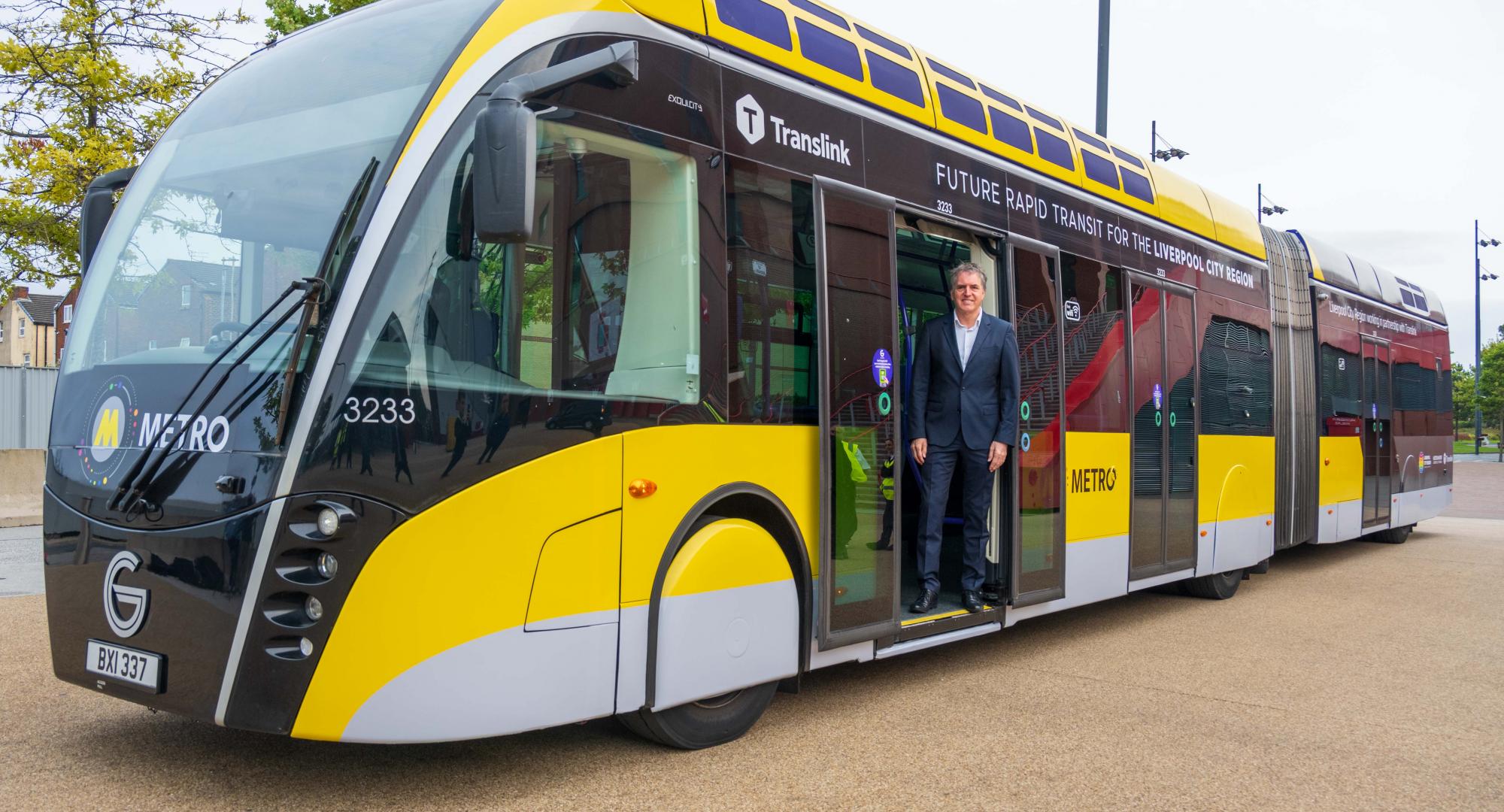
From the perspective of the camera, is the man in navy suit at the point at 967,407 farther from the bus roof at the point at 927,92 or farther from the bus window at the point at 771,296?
the bus window at the point at 771,296

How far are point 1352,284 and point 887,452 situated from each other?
30.8 ft

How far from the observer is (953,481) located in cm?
744

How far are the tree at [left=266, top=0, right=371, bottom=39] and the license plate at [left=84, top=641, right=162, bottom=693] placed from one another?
1300 centimetres

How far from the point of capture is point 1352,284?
1288 cm

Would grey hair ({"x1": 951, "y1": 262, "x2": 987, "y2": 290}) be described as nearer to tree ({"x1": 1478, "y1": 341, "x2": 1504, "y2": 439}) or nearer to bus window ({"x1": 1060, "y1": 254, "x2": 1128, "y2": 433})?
bus window ({"x1": 1060, "y1": 254, "x2": 1128, "y2": 433})

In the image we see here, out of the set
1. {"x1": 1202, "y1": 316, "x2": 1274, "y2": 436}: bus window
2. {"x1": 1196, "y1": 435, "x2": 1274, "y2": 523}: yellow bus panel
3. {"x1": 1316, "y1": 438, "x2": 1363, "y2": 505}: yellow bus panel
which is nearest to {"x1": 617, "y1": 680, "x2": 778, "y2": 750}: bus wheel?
{"x1": 1196, "y1": 435, "x2": 1274, "y2": 523}: yellow bus panel

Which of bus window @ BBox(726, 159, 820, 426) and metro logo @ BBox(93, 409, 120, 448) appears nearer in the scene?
metro logo @ BBox(93, 409, 120, 448)

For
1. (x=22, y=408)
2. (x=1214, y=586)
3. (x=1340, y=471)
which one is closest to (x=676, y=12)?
(x=1214, y=586)

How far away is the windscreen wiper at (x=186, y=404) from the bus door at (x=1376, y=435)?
40.1 ft

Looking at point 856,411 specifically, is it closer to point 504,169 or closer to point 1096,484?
point 504,169

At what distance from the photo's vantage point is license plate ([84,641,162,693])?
13.1 ft

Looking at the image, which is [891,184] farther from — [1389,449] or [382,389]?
[1389,449]

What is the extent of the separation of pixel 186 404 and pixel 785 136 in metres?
2.74

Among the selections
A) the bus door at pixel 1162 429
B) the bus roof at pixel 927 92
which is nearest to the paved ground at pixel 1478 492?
the bus door at pixel 1162 429
